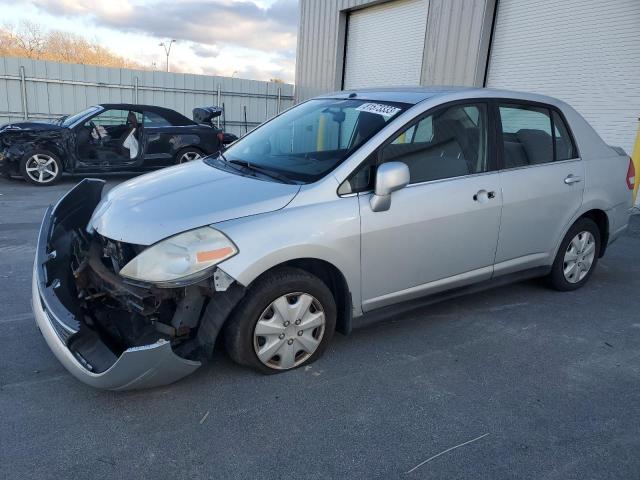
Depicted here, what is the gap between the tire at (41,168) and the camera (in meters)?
8.95

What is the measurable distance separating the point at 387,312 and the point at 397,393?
59 cm

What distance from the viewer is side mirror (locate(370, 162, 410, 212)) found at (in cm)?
295

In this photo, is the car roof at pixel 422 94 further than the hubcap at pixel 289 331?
Yes

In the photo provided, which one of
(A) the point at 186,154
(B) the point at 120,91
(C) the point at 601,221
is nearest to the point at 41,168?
(A) the point at 186,154

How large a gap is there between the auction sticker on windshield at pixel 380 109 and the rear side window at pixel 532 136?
931 mm

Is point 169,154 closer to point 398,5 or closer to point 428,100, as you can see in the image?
point 398,5

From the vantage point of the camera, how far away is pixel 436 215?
10.9 ft

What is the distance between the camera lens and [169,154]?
9.95m

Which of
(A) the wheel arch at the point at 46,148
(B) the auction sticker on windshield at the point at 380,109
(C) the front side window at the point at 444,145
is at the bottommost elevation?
(A) the wheel arch at the point at 46,148

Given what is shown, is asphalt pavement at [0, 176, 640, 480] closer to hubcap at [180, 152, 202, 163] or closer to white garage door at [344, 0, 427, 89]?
hubcap at [180, 152, 202, 163]

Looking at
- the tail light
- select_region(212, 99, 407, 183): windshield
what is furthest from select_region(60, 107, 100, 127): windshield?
the tail light

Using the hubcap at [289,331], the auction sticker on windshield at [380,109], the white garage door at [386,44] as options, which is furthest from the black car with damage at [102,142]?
the hubcap at [289,331]

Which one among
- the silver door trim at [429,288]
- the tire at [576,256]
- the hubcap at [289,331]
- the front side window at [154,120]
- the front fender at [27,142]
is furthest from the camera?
the front side window at [154,120]

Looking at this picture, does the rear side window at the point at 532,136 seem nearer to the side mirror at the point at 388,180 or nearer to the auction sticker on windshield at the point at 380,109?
the auction sticker on windshield at the point at 380,109
